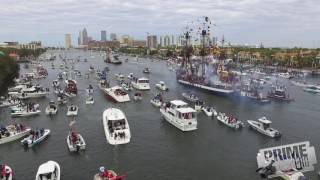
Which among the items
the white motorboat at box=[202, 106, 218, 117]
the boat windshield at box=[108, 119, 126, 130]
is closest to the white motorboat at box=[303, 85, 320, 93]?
the white motorboat at box=[202, 106, 218, 117]

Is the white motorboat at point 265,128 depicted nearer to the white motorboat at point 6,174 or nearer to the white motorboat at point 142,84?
the white motorboat at point 6,174

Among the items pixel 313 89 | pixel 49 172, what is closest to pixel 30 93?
pixel 49 172

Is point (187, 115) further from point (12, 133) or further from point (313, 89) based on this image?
point (313, 89)

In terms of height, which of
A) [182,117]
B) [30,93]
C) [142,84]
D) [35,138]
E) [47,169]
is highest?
[142,84]

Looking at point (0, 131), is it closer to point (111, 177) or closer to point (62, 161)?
point (62, 161)

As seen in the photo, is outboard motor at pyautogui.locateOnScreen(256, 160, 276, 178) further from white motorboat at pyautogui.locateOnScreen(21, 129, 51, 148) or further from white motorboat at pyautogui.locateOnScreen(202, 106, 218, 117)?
white motorboat at pyautogui.locateOnScreen(21, 129, 51, 148)

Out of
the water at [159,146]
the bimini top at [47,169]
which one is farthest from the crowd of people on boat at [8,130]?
the bimini top at [47,169]
